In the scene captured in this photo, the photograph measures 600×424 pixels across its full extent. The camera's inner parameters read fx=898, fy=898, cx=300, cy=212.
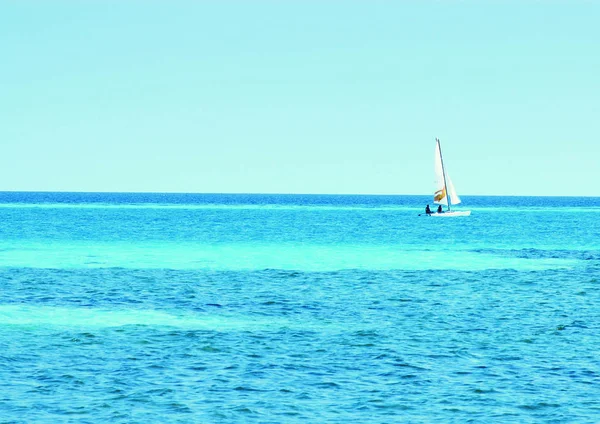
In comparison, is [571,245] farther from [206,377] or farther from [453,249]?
[206,377]

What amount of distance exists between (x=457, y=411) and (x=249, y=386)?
16.8 ft

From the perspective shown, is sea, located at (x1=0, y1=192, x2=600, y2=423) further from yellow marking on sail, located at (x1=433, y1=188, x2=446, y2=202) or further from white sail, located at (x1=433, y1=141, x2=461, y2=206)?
yellow marking on sail, located at (x1=433, y1=188, x2=446, y2=202)

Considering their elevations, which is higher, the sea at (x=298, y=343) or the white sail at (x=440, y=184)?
the white sail at (x=440, y=184)

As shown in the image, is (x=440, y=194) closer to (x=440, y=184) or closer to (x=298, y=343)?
(x=440, y=184)

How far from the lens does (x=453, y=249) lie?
76625 millimetres

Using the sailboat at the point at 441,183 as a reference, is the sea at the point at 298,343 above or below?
below

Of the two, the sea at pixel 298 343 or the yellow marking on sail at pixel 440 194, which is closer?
the sea at pixel 298 343

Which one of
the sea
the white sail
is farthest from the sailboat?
the sea

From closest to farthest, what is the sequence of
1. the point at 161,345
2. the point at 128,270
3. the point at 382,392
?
1. the point at 382,392
2. the point at 161,345
3. the point at 128,270

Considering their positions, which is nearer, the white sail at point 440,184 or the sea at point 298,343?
the sea at point 298,343

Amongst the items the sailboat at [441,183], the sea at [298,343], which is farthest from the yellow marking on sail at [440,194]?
the sea at [298,343]

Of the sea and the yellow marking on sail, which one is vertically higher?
the yellow marking on sail

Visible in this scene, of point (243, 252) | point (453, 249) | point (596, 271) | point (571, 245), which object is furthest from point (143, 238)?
point (596, 271)

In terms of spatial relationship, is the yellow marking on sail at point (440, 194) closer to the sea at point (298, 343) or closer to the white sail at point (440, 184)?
the white sail at point (440, 184)
